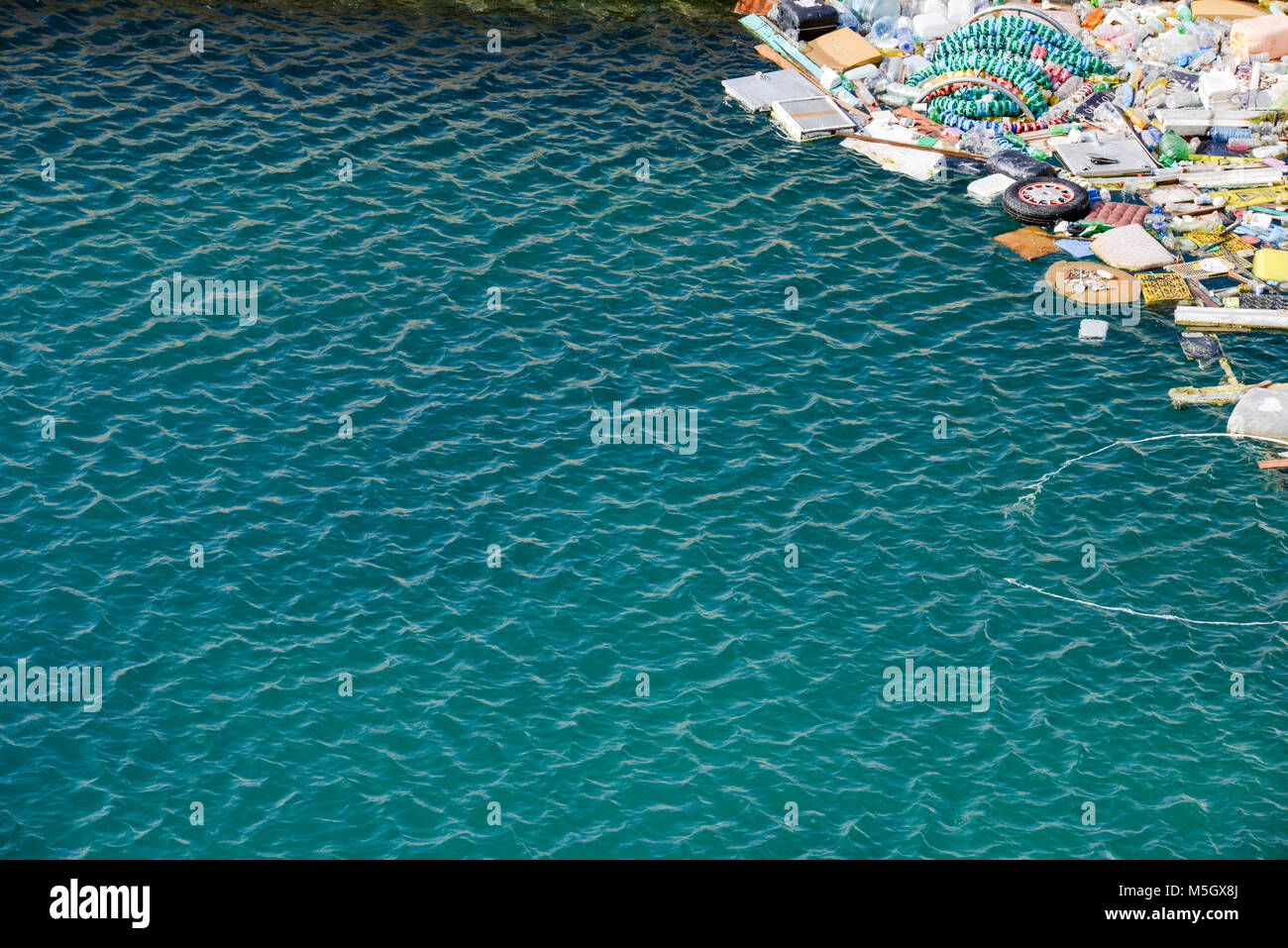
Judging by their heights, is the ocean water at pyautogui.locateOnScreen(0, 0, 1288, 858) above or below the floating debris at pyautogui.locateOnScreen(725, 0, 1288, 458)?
below

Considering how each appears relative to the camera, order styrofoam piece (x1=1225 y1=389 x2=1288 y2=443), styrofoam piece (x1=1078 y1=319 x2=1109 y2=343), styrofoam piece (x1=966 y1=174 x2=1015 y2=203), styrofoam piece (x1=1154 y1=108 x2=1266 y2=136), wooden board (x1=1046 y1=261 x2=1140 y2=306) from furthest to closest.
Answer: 1. styrofoam piece (x1=1154 y1=108 x2=1266 y2=136)
2. styrofoam piece (x1=966 y1=174 x2=1015 y2=203)
3. wooden board (x1=1046 y1=261 x2=1140 y2=306)
4. styrofoam piece (x1=1078 y1=319 x2=1109 y2=343)
5. styrofoam piece (x1=1225 y1=389 x2=1288 y2=443)

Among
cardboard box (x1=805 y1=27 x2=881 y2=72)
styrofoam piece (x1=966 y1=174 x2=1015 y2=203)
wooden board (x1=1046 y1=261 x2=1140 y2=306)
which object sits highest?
cardboard box (x1=805 y1=27 x2=881 y2=72)

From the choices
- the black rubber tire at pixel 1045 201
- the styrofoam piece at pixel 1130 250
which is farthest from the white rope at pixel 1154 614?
the black rubber tire at pixel 1045 201

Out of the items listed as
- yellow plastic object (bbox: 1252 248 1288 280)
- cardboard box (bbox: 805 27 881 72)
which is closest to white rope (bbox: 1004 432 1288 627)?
yellow plastic object (bbox: 1252 248 1288 280)

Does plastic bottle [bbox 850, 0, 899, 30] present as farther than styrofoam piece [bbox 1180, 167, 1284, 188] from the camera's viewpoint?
Yes

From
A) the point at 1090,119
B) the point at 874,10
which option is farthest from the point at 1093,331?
the point at 874,10

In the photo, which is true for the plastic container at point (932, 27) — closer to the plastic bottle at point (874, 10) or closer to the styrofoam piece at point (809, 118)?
the plastic bottle at point (874, 10)

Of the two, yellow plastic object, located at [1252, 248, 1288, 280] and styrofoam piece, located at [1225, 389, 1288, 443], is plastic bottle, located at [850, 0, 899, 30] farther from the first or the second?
styrofoam piece, located at [1225, 389, 1288, 443]

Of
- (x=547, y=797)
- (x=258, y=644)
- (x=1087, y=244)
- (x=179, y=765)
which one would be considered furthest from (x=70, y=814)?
(x=1087, y=244)
